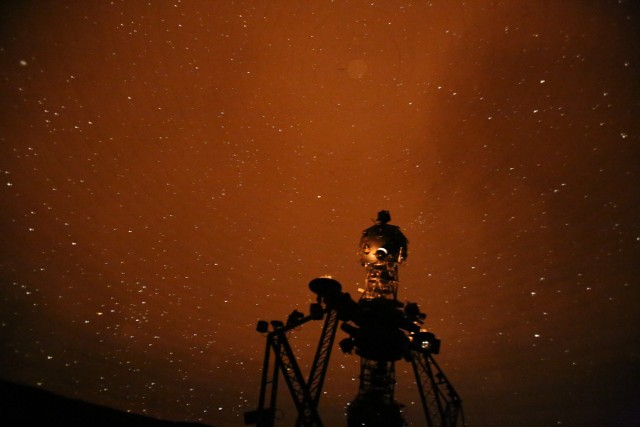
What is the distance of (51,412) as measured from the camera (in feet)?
63.4

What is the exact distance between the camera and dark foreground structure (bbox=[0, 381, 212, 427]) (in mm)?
17028

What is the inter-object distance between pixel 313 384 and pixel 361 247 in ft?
17.2

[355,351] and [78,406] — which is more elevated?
[355,351]

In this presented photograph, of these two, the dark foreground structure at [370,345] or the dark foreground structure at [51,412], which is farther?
the dark foreground structure at [51,412]

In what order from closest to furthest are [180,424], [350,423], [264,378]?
1. [264,378]
2. [350,423]
3. [180,424]

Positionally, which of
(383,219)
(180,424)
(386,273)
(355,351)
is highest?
(383,219)

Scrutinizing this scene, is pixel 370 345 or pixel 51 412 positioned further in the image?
pixel 51 412

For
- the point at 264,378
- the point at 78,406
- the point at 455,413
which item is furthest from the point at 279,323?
the point at 78,406

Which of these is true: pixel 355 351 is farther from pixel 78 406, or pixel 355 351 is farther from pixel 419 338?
pixel 78 406

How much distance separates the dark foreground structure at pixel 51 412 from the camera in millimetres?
17028

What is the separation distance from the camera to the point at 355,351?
10680 millimetres

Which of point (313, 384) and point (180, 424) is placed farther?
point (180, 424)

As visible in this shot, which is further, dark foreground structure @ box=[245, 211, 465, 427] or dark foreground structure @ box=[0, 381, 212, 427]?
dark foreground structure @ box=[0, 381, 212, 427]

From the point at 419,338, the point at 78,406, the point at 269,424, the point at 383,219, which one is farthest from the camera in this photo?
the point at 78,406
